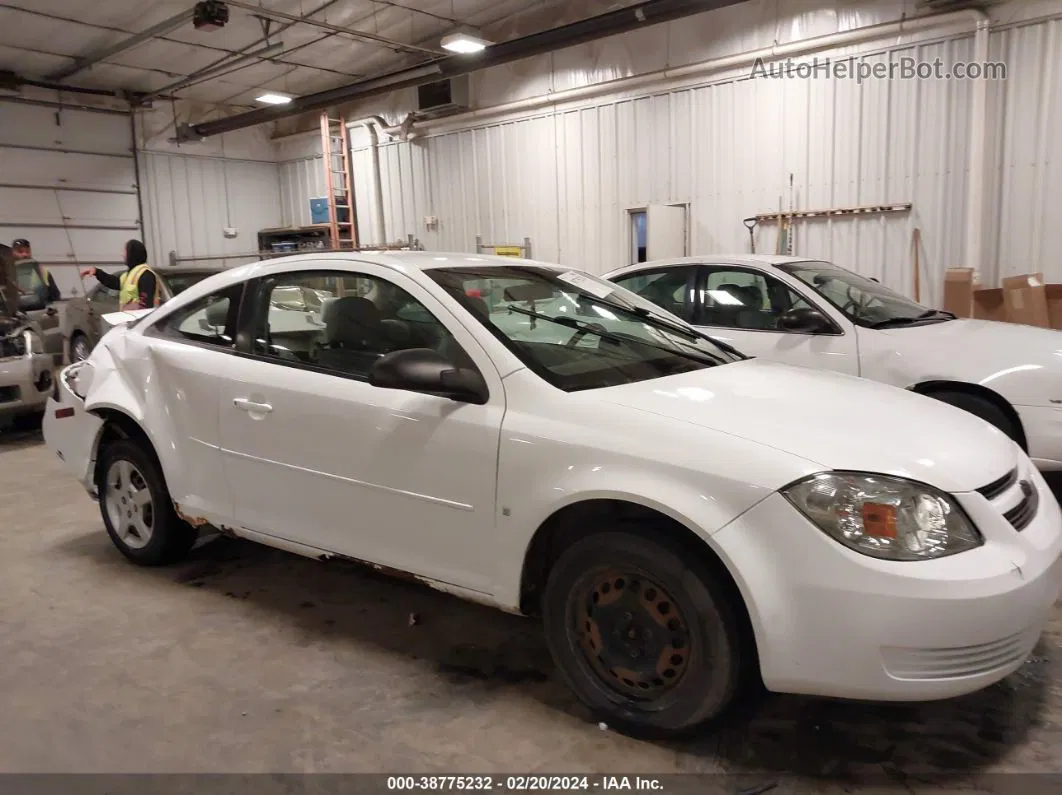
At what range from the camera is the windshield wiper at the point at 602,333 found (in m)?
2.87

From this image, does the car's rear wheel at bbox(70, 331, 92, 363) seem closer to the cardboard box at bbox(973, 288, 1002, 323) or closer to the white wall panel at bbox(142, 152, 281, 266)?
the white wall panel at bbox(142, 152, 281, 266)

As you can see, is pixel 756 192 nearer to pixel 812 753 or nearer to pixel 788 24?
pixel 788 24

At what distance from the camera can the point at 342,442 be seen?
109 inches

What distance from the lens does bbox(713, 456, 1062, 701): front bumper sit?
75.0 inches

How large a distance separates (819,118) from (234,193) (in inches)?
423

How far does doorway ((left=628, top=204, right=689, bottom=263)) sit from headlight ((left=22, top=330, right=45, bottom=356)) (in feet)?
20.0

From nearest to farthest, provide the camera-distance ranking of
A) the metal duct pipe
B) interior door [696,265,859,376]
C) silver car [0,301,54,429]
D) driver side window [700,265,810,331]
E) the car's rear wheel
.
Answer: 1. interior door [696,265,859,376]
2. driver side window [700,265,810,331]
3. silver car [0,301,54,429]
4. the metal duct pipe
5. the car's rear wheel

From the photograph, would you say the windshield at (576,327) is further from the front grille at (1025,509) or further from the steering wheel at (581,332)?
the front grille at (1025,509)

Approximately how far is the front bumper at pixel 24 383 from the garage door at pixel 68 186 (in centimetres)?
694

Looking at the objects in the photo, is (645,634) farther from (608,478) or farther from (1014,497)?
(1014,497)

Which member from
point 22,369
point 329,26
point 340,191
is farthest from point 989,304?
point 340,191

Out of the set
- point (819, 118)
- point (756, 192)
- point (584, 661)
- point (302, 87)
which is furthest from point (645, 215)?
point (584, 661)

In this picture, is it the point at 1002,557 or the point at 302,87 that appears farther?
the point at 302,87

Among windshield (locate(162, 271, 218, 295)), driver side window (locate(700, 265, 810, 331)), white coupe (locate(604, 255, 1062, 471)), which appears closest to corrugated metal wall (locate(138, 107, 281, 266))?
windshield (locate(162, 271, 218, 295))
